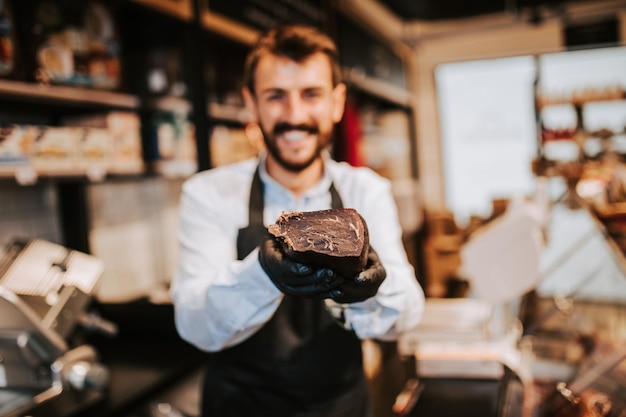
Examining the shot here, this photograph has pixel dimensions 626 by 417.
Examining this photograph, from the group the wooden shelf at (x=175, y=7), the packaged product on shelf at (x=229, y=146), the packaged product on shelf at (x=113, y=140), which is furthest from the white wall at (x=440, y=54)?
the packaged product on shelf at (x=113, y=140)

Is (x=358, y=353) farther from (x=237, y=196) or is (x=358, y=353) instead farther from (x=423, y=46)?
(x=423, y=46)

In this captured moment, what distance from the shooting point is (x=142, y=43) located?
8.95ft

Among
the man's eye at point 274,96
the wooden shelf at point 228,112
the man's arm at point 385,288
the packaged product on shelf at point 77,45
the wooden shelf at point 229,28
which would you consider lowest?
the man's arm at point 385,288

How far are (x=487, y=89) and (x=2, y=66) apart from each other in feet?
20.6

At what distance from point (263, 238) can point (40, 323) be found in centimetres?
71

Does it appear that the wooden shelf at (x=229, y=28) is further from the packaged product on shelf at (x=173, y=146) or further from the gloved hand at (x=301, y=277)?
the gloved hand at (x=301, y=277)

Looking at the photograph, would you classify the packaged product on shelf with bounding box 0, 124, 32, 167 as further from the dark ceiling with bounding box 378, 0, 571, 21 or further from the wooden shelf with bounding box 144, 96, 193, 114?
the dark ceiling with bounding box 378, 0, 571, 21

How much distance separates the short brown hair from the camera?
4.60 ft

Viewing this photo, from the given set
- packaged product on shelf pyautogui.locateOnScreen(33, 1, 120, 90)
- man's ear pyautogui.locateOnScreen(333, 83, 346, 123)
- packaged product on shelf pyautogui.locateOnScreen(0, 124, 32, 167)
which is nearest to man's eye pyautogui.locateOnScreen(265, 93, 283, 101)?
man's ear pyautogui.locateOnScreen(333, 83, 346, 123)

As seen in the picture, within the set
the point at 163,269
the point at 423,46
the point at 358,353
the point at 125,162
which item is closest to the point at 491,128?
the point at 423,46

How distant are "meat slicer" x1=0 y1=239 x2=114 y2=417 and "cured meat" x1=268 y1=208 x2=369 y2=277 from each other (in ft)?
3.19

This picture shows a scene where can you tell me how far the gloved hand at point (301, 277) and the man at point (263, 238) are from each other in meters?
0.31

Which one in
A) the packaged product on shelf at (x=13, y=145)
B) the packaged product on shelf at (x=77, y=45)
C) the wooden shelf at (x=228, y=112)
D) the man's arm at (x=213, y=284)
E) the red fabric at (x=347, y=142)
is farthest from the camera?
the red fabric at (x=347, y=142)

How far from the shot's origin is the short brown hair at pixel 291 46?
4.60ft
